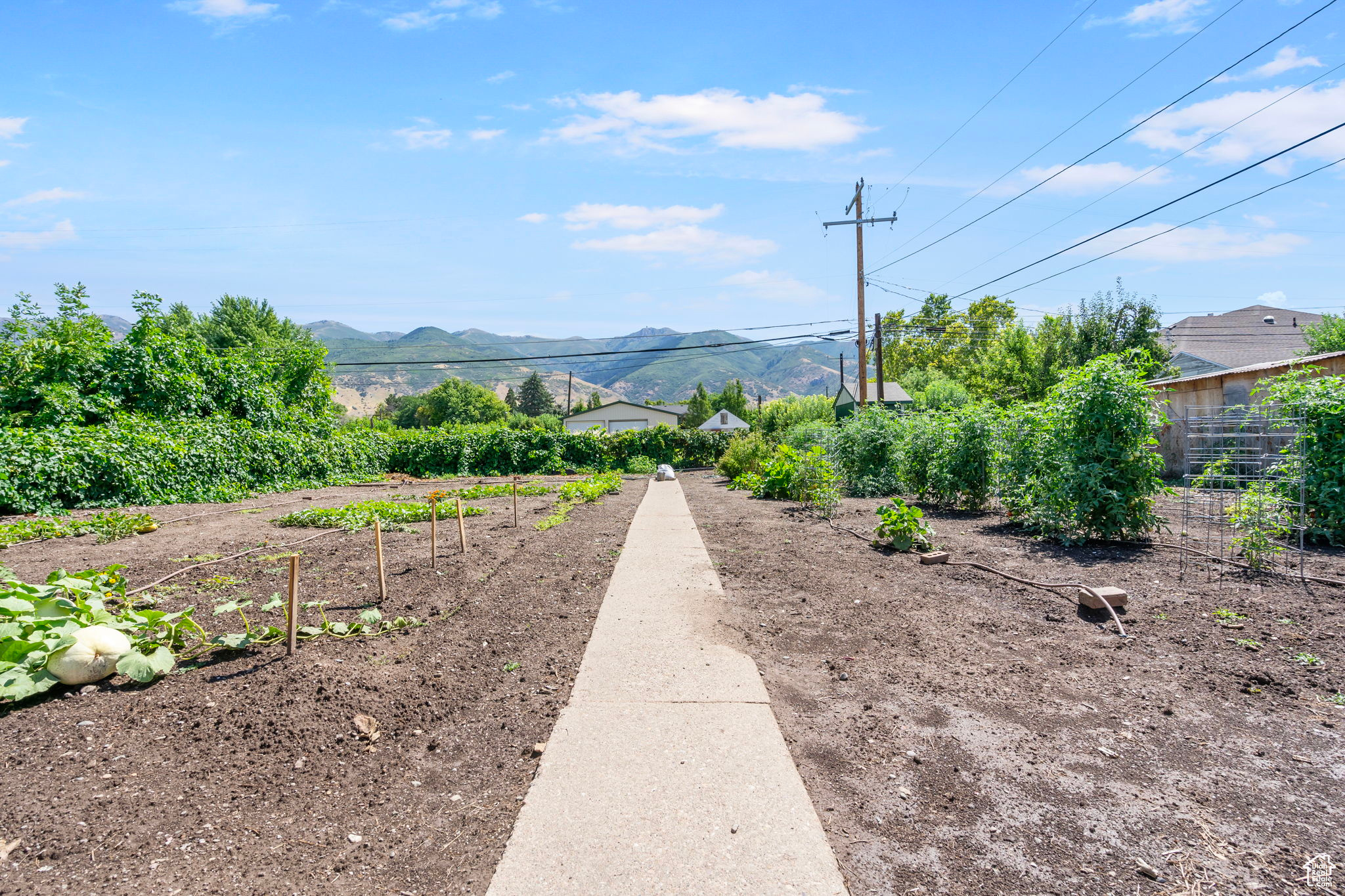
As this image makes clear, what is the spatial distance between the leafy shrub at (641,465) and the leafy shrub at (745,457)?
724 cm

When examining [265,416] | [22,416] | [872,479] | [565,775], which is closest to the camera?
[565,775]

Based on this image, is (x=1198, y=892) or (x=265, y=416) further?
(x=265, y=416)

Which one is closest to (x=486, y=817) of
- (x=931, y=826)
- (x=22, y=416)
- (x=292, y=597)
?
(x=931, y=826)

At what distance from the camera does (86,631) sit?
3510 millimetres

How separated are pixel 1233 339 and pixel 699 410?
145 ft

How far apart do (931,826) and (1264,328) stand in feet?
140

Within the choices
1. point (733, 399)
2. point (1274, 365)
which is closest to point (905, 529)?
point (1274, 365)

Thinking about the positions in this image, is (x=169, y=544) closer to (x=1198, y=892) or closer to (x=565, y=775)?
(x=565, y=775)

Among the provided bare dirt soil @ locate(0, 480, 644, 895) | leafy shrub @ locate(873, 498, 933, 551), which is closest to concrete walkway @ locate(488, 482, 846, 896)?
bare dirt soil @ locate(0, 480, 644, 895)

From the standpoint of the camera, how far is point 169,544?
28.7 feet

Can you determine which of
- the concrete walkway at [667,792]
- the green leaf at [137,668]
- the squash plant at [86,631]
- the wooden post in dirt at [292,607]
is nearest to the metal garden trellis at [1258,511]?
the concrete walkway at [667,792]

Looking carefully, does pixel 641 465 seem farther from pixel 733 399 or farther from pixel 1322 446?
pixel 733 399

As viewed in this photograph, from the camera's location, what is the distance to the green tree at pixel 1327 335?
22172 millimetres

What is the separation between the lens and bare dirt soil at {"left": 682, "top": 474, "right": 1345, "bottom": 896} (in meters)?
2.34
